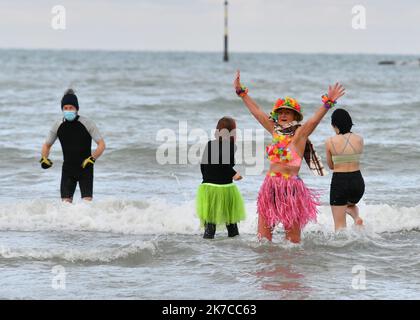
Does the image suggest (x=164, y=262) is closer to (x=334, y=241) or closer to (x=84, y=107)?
(x=334, y=241)

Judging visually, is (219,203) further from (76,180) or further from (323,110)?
(76,180)

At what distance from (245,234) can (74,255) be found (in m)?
2.47

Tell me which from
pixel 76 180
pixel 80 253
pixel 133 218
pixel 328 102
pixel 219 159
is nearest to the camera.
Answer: pixel 328 102

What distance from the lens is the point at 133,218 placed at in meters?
10.7

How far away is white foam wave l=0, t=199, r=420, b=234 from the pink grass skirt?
1.78 meters

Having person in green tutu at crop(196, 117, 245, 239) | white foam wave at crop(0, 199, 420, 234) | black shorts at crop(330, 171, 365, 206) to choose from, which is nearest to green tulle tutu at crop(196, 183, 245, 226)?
person in green tutu at crop(196, 117, 245, 239)

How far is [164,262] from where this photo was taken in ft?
26.4

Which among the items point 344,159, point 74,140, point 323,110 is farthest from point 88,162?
point 323,110

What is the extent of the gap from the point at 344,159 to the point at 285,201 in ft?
3.91

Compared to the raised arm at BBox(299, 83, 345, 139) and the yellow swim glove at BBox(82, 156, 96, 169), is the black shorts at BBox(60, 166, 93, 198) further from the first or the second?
the raised arm at BBox(299, 83, 345, 139)

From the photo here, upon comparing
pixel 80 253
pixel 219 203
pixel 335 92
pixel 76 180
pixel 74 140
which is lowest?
pixel 80 253

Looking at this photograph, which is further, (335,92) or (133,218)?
(133,218)

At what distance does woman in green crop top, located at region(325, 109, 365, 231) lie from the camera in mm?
8672

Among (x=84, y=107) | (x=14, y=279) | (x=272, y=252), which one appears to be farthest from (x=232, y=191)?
(x=84, y=107)
